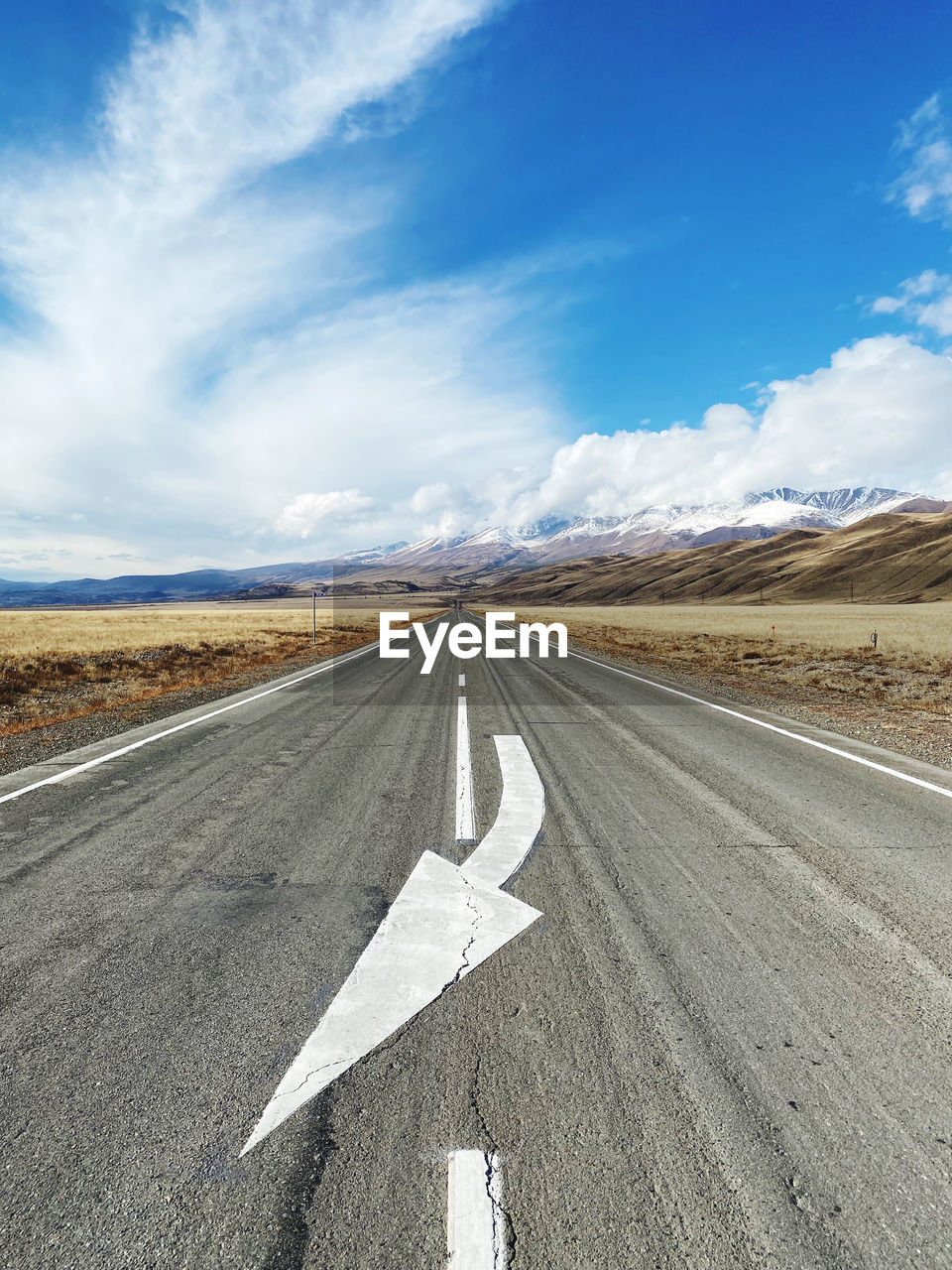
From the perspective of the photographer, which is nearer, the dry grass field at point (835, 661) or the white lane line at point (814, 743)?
the white lane line at point (814, 743)

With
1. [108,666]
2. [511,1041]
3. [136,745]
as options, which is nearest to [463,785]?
[511,1041]

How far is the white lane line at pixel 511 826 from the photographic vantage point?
14.4 ft

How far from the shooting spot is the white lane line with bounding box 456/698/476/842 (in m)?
5.18

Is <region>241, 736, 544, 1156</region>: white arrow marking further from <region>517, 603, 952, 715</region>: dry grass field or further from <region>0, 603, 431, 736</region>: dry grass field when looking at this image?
<region>517, 603, 952, 715</region>: dry grass field

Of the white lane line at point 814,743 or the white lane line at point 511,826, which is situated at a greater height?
the white lane line at point 511,826

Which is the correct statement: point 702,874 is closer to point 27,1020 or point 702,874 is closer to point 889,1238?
point 889,1238

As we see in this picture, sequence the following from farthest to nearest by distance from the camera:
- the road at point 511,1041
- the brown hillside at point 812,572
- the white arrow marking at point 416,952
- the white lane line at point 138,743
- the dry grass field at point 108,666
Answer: the brown hillside at point 812,572 < the dry grass field at point 108,666 < the white lane line at point 138,743 < the white arrow marking at point 416,952 < the road at point 511,1041

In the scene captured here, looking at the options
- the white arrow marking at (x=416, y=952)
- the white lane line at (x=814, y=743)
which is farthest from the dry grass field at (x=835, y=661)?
the white arrow marking at (x=416, y=952)

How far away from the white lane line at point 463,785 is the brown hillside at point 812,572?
422ft

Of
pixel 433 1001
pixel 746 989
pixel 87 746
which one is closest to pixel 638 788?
pixel 746 989

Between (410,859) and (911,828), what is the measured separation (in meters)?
4.24

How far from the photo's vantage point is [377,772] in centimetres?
698

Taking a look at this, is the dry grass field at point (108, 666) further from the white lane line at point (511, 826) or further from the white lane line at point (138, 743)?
the white lane line at point (511, 826)

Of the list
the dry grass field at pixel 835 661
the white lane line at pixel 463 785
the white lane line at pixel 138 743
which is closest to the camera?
the white lane line at pixel 463 785
